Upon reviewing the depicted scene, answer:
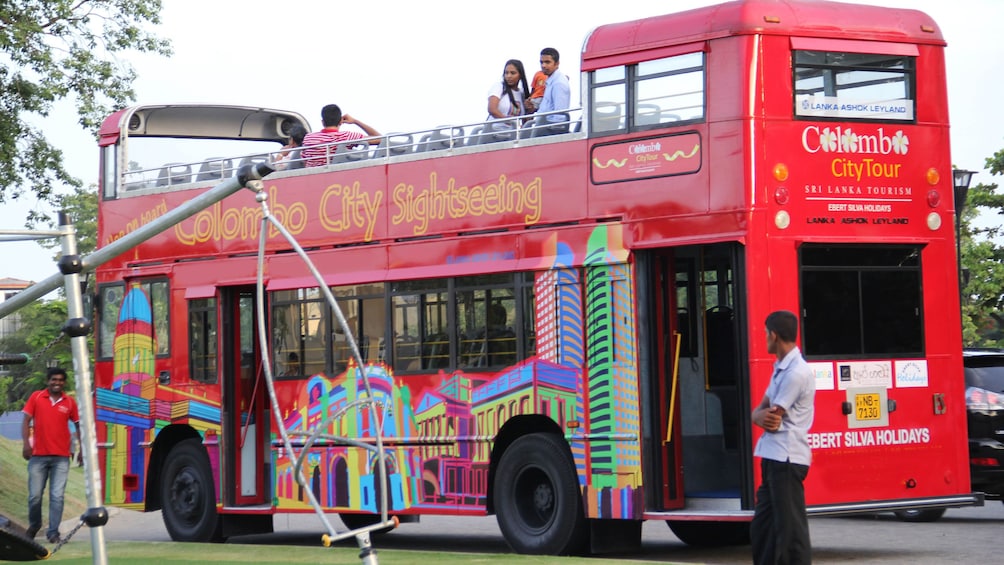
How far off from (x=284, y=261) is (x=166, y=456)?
3060mm

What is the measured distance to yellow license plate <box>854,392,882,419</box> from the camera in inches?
524

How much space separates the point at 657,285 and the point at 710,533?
2.97 m

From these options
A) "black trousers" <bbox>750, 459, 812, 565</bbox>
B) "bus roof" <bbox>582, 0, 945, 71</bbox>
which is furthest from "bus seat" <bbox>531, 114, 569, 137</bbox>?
"black trousers" <bbox>750, 459, 812, 565</bbox>

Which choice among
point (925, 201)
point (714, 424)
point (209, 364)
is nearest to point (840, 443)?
point (714, 424)

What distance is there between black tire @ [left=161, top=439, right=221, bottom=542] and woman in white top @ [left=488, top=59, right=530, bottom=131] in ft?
16.5

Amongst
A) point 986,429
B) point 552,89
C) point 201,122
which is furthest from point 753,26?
point 201,122

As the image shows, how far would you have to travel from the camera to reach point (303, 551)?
15.1 metres

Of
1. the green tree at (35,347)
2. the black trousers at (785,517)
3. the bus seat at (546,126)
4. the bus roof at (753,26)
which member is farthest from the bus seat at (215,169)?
the green tree at (35,347)

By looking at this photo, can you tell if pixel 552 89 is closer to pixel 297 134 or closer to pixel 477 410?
pixel 477 410

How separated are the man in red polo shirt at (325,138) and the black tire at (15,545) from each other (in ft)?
26.9

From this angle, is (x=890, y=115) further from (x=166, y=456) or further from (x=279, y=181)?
(x=166, y=456)

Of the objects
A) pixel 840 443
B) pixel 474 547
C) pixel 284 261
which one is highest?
pixel 284 261

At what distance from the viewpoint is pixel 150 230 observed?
8.19 meters

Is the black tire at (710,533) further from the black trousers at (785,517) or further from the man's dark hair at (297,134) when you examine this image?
the man's dark hair at (297,134)
